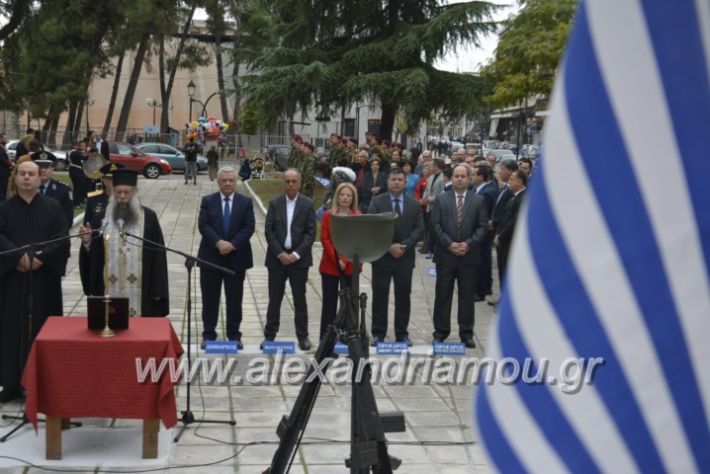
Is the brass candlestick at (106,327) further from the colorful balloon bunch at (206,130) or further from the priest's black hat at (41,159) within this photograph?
the colorful balloon bunch at (206,130)

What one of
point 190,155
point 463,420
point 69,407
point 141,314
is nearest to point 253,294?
point 141,314

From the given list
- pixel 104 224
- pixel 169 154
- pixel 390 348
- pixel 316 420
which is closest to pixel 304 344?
pixel 390 348

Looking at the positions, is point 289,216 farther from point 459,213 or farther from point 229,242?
point 459,213

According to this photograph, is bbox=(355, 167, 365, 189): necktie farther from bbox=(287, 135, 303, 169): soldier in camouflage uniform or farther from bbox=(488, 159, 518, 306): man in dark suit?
bbox=(287, 135, 303, 169): soldier in camouflage uniform

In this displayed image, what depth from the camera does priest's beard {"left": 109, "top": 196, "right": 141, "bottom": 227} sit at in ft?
28.3

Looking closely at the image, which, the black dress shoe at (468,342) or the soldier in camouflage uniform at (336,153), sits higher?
the soldier in camouflage uniform at (336,153)

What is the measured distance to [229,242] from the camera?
33.4ft

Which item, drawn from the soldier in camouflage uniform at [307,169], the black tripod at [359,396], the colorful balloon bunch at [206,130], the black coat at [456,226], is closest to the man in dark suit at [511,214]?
the black coat at [456,226]

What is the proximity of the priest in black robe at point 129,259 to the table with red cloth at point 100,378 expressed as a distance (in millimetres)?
1909

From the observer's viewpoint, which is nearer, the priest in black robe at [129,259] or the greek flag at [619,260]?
the greek flag at [619,260]

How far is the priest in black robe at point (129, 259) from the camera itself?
8.66m

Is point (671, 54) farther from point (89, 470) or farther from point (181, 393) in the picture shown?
point (181, 393)

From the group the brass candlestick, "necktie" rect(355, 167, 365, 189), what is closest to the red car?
"necktie" rect(355, 167, 365, 189)

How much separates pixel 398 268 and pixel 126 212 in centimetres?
325
